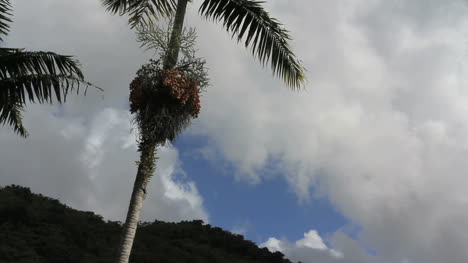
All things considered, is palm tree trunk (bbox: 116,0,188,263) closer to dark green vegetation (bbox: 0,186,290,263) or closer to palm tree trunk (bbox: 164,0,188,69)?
palm tree trunk (bbox: 164,0,188,69)

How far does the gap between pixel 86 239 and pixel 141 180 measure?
A: 64.4 ft

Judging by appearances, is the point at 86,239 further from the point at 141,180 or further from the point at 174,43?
the point at 174,43

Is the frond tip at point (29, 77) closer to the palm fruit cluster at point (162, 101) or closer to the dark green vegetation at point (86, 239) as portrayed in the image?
the palm fruit cluster at point (162, 101)

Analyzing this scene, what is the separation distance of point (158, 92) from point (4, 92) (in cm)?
276

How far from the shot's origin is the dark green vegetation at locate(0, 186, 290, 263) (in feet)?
80.6

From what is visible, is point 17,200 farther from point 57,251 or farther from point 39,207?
point 57,251

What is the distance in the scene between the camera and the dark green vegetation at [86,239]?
24.6 metres

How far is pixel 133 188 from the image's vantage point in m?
10.0

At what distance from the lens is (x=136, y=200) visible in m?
9.84

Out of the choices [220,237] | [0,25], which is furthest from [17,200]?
[0,25]

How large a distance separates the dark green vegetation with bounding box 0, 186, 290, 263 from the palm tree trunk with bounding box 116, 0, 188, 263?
14.3m

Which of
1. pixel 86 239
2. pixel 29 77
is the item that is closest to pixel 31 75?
pixel 29 77

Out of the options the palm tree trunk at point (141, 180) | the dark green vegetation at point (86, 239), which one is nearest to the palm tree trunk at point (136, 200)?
the palm tree trunk at point (141, 180)

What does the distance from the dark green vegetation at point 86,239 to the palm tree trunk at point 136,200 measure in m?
14.3
